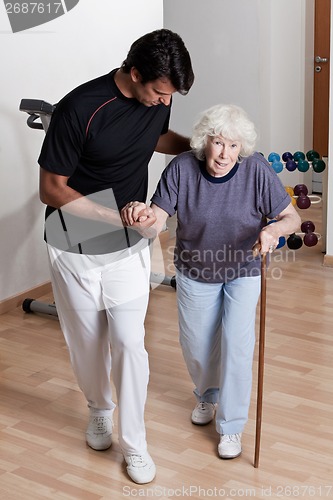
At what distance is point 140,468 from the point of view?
109 inches

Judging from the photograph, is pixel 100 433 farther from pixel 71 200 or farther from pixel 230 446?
pixel 71 200

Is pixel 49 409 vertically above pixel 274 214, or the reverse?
pixel 274 214

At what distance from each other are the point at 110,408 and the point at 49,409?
1.40ft

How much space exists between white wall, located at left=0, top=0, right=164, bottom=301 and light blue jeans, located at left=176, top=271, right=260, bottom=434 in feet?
5.53

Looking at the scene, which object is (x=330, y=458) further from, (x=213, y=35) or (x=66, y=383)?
(x=213, y=35)

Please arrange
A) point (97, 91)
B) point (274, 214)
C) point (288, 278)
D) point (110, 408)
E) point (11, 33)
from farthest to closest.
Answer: point (288, 278), point (11, 33), point (110, 408), point (274, 214), point (97, 91)

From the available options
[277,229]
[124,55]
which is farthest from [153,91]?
[124,55]

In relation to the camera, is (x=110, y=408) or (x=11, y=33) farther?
(x=11, y=33)

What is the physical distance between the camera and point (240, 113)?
8.84ft

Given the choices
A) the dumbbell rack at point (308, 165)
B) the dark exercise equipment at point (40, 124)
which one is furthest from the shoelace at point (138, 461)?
the dumbbell rack at point (308, 165)

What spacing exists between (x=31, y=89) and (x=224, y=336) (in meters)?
2.10

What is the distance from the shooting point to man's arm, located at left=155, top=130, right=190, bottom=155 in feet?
9.62

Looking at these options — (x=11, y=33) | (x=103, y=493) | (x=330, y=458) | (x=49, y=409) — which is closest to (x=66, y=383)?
A: (x=49, y=409)

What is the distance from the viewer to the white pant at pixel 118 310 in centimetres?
267
